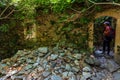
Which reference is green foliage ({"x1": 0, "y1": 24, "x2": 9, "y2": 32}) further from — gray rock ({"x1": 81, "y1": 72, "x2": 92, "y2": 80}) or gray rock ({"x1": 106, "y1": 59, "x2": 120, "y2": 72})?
gray rock ({"x1": 106, "y1": 59, "x2": 120, "y2": 72})

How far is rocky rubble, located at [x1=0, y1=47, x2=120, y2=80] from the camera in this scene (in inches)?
326

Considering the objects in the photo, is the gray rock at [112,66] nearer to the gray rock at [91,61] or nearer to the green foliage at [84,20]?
the gray rock at [91,61]

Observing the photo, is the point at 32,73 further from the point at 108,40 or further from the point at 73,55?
the point at 108,40

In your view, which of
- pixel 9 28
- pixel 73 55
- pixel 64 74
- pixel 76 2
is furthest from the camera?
pixel 9 28

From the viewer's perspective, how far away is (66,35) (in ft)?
34.4

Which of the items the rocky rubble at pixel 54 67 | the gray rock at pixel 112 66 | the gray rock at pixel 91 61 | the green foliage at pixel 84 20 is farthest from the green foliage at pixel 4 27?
the gray rock at pixel 112 66

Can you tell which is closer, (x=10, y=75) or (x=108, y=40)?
(x=10, y=75)

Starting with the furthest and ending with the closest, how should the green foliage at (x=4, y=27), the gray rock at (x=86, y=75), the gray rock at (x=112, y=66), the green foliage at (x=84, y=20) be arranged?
the green foliage at (x=4, y=27)
the green foliage at (x=84, y=20)
the gray rock at (x=112, y=66)
the gray rock at (x=86, y=75)

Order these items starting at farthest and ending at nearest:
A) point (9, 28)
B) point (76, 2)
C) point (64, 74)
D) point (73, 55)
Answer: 1. point (9, 28)
2. point (76, 2)
3. point (73, 55)
4. point (64, 74)

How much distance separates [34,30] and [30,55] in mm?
1757

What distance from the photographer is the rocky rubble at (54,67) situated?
8.28 meters

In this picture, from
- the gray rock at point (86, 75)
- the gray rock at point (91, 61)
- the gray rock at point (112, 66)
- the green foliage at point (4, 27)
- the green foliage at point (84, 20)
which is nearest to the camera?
the gray rock at point (86, 75)

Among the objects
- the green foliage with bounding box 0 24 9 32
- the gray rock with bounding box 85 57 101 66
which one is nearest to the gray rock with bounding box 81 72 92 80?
the gray rock with bounding box 85 57 101 66

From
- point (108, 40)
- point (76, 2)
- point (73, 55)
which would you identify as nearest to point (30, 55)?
point (73, 55)
